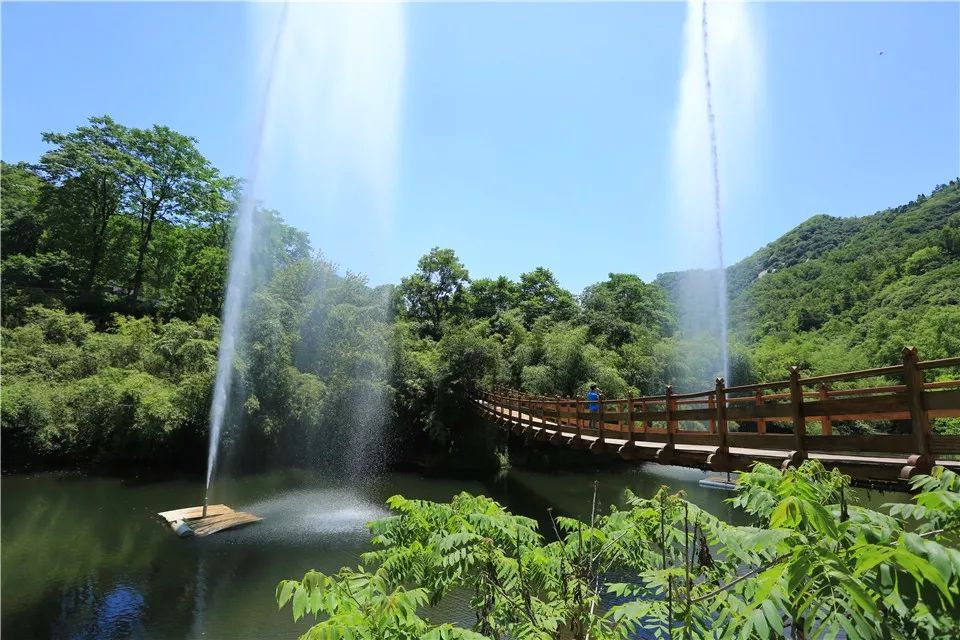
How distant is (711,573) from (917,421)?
2.69 meters

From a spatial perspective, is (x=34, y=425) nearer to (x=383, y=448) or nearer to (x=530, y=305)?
(x=383, y=448)

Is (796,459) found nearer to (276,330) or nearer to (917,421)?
(917,421)

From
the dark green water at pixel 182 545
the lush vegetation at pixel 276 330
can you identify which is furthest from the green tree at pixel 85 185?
the dark green water at pixel 182 545

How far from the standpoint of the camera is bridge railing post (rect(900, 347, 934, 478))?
4367 mm

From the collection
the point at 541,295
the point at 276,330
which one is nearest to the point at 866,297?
the point at 541,295

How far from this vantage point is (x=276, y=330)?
2520 cm

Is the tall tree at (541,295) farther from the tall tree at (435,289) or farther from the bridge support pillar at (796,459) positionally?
the bridge support pillar at (796,459)

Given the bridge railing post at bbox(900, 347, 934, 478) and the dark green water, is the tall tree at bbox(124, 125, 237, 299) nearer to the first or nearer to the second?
the dark green water

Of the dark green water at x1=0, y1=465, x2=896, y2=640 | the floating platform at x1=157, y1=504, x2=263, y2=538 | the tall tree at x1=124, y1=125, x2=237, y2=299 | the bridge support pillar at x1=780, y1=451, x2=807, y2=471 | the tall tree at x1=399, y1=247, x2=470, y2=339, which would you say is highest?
the tall tree at x1=124, y1=125, x2=237, y2=299

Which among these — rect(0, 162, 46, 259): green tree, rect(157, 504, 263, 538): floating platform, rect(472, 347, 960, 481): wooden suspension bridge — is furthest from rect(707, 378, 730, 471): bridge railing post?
rect(0, 162, 46, 259): green tree

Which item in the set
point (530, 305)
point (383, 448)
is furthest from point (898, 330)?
point (383, 448)

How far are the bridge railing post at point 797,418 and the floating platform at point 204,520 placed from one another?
556 inches

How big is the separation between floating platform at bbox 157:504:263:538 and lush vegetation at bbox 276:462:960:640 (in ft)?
38.7

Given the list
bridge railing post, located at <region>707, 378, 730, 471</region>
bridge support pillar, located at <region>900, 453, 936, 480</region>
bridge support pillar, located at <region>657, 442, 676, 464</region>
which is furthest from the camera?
bridge support pillar, located at <region>657, 442, 676, 464</region>
